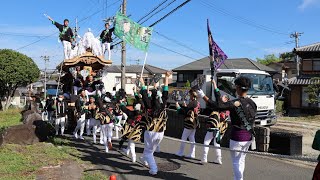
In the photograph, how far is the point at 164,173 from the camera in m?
7.14

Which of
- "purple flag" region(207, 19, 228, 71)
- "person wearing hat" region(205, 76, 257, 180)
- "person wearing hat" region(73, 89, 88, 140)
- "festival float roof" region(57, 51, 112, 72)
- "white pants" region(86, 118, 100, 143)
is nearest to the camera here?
"person wearing hat" region(205, 76, 257, 180)

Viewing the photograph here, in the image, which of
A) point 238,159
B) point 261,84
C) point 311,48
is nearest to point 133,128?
point 238,159

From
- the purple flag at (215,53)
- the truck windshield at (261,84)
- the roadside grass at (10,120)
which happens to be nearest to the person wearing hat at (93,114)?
the purple flag at (215,53)

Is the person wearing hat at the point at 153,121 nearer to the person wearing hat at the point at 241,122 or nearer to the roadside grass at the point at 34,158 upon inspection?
the roadside grass at the point at 34,158

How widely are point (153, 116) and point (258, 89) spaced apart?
808 centimetres

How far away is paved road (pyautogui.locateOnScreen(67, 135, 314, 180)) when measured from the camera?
697 centimetres

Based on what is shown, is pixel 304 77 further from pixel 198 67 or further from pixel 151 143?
pixel 151 143

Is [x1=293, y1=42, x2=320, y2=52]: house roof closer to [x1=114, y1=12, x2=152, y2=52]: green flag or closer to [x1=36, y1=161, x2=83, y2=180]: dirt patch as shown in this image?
[x1=114, y1=12, x2=152, y2=52]: green flag

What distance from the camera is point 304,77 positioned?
90.7 feet

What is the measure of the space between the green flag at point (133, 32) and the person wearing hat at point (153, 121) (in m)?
3.02

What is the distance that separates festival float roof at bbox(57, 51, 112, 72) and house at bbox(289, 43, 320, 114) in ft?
64.7

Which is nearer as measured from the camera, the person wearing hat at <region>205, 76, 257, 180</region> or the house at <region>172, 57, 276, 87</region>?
the person wearing hat at <region>205, 76, 257, 180</region>

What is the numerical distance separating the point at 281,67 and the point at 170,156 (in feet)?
139

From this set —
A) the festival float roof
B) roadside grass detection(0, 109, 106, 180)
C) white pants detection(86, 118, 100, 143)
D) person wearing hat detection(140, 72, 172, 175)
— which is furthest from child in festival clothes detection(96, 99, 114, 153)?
Result: the festival float roof
